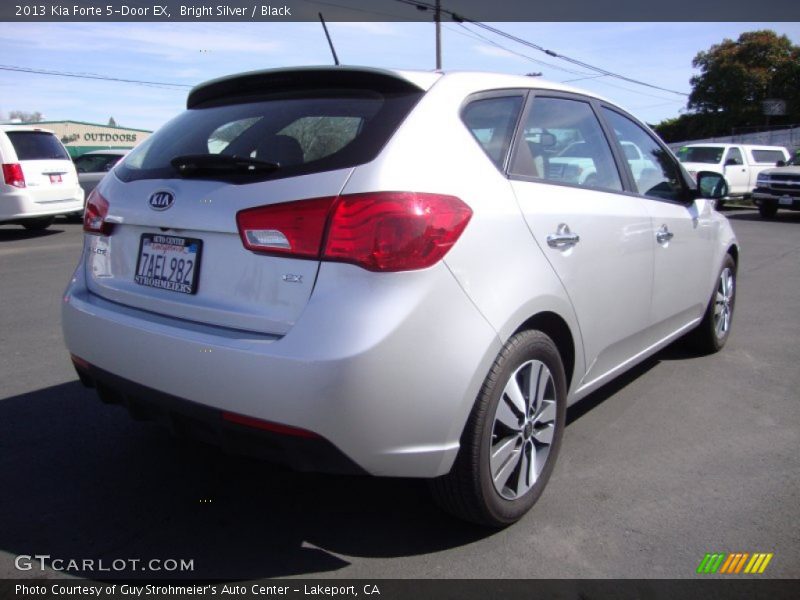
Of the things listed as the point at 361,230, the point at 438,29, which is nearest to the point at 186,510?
the point at 361,230

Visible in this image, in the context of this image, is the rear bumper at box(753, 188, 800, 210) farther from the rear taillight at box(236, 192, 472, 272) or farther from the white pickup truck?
the rear taillight at box(236, 192, 472, 272)

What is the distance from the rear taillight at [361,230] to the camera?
217 cm

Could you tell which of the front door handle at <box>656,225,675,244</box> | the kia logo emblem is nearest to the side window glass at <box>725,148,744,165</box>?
the front door handle at <box>656,225,675,244</box>

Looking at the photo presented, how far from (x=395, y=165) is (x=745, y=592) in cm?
187

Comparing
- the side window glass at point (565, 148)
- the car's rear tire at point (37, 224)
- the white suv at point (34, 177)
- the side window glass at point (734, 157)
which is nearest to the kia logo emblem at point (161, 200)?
the side window glass at point (565, 148)

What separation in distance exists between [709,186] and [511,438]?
8.78ft

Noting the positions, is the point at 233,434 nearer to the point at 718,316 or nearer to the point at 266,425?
the point at 266,425

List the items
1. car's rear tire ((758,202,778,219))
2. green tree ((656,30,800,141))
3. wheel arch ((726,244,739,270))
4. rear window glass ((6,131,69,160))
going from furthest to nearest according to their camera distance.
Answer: green tree ((656,30,800,141)), car's rear tire ((758,202,778,219)), rear window glass ((6,131,69,160)), wheel arch ((726,244,739,270))

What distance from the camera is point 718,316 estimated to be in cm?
501

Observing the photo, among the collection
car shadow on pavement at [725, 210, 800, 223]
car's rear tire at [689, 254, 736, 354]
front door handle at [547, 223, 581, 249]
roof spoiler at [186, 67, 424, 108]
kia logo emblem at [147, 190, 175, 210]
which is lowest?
car shadow on pavement at [725, 210, 800, 223]

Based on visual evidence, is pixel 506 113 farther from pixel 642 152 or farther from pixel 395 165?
pixel 642 152

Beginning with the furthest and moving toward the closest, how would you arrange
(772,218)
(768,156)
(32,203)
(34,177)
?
(768,156)
(772,218)
(34,177)
(32,203)

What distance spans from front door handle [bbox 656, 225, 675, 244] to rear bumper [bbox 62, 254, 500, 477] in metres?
1.73

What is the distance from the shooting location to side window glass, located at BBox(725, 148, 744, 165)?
68.7 ft
